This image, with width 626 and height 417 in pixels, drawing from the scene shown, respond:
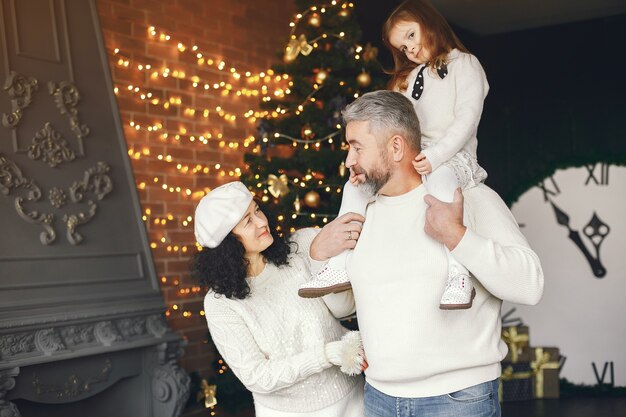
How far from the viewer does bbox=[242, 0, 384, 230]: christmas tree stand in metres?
4.30

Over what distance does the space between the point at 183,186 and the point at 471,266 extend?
371 cm

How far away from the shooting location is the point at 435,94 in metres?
2.46

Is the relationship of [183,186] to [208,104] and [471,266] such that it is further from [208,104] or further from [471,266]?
[471,266]

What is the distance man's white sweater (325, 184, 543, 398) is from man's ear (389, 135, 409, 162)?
0.13 meters

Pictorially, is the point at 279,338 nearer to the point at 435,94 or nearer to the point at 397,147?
the point at 397,147

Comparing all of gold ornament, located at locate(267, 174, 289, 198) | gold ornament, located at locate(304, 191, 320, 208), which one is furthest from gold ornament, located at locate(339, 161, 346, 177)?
gold ornament, located at locate(267, 174, 289, 198)

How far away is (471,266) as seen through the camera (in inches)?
77.8

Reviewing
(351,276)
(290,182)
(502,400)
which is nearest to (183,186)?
(290,182)

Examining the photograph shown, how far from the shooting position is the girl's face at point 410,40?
248 centimetres

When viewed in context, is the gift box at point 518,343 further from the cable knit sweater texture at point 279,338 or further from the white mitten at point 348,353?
the white mitten at point 348,353

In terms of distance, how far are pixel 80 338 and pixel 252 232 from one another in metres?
1.92

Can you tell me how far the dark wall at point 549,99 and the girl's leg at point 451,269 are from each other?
3.86 m

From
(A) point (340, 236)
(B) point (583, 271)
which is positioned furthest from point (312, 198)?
(B) point (583, 271)

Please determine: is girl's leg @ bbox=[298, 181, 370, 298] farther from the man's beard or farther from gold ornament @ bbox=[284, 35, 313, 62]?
gold ornament @ bbox=[284, 35, 313, 62]
